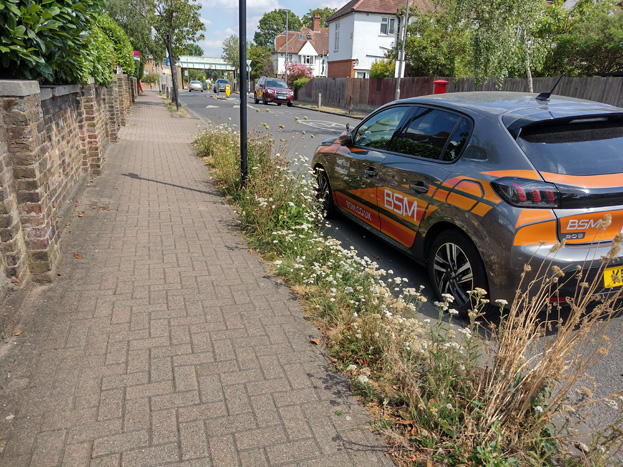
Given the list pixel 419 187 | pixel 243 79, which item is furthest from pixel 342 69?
pixel 419 187

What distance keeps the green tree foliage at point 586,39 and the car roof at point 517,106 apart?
15637 millimetres

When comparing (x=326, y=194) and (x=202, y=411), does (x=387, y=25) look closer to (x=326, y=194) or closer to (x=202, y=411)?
(x=326, y=194)

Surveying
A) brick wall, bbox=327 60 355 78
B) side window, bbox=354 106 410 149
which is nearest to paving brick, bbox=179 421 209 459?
side window, bbox=354 106 410 149

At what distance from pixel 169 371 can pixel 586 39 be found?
2027 centimetres

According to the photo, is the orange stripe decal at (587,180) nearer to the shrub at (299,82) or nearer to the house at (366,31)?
the house at (366,31)

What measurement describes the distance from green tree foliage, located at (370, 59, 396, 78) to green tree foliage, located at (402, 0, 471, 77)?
2.66 m

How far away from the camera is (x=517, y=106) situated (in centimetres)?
403

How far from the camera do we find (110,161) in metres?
10.3

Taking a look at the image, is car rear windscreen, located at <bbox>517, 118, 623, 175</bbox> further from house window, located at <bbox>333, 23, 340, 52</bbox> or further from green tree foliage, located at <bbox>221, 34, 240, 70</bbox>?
green tree foliage, located at <bbox>221, 34, 240, 70</bbox>

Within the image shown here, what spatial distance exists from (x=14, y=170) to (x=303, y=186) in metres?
3.13

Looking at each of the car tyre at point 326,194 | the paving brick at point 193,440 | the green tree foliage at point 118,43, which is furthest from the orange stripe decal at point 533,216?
the green tree foliage at point 118,43

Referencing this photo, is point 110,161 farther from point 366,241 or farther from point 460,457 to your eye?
point 460,457

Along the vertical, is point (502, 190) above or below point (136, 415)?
above

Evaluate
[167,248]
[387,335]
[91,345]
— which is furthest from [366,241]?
[91,345]
